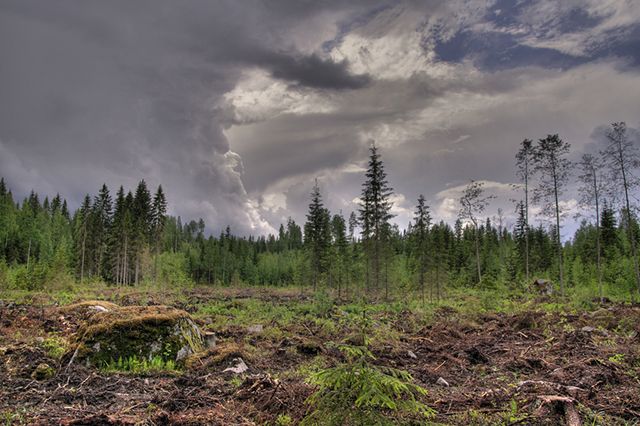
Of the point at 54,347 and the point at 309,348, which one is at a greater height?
the point at 54,347

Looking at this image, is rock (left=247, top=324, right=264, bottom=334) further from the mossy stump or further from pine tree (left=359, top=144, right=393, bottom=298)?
pine tree (left=359, top=144, right=393, bottom=298)

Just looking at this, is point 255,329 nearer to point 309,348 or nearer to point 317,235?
point 309,348

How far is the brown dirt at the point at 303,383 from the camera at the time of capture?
188 inches

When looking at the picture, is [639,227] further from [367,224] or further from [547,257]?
[367,224]

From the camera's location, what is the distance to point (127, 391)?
6043mm

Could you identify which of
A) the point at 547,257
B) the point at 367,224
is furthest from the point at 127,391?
the point at 547,257

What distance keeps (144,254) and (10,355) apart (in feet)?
178

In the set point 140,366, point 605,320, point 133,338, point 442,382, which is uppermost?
point 133,338

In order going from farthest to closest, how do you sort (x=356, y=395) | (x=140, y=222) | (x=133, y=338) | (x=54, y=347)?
1. (x=140, y=222)
2. (x=54, y=347)
3. (x=133, y=338)
4. (x=356, y=395)

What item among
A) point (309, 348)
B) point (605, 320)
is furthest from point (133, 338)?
point (605, 320)

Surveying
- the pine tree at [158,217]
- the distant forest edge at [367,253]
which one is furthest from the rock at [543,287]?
the pine tree at [158,217]

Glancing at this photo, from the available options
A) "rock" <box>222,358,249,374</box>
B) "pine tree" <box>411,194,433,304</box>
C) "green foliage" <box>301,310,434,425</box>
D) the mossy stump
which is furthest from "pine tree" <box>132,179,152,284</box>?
"green foliage" <box>301,310,434,425</box>

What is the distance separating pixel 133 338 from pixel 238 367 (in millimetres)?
2701

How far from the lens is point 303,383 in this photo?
21.1 feet
